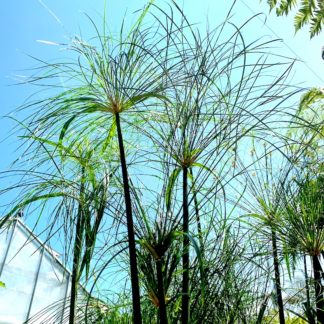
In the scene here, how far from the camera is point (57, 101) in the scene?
→ 79 cm

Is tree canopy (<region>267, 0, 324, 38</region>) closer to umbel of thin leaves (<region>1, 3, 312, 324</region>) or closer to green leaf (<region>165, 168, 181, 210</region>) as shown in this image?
umbel of thin leaves (<region>1, 3, 312, 324</region>)

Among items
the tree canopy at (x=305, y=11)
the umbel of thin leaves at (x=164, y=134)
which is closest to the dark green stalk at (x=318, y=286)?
the umbel of thin leaves at (x=164, y=134)

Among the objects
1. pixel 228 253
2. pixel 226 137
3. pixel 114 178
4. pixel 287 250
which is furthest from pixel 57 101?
pixel 287 250

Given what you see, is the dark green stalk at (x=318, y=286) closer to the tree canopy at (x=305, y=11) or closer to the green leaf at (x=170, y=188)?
the green leaf at (x=170, y=188)

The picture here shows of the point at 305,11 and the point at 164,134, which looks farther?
the point at 305,11

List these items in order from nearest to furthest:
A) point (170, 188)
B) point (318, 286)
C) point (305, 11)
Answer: point (170, 188) < point (318, 286) < point (305, 11)

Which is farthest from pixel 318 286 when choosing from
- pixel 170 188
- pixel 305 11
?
pixel 305 11

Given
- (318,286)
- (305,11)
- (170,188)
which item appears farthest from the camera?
(305,11)

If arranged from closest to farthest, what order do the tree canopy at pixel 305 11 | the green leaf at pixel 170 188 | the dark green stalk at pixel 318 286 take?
the green leaf at pixel 170 188 < the dark green stalk at pixel 318 286 < the tree canopy at pixel 305 11

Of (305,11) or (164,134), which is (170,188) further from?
(305,11)

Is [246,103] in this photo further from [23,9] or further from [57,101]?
[23,9]

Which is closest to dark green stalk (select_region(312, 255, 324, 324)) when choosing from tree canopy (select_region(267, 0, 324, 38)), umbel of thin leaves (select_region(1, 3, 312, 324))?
umbel of thin leaves (select_region(1, 3, 312, 324))

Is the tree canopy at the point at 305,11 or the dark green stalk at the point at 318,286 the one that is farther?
the tree canopy at the point at 305,11

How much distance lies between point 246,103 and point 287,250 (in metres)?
0.44
